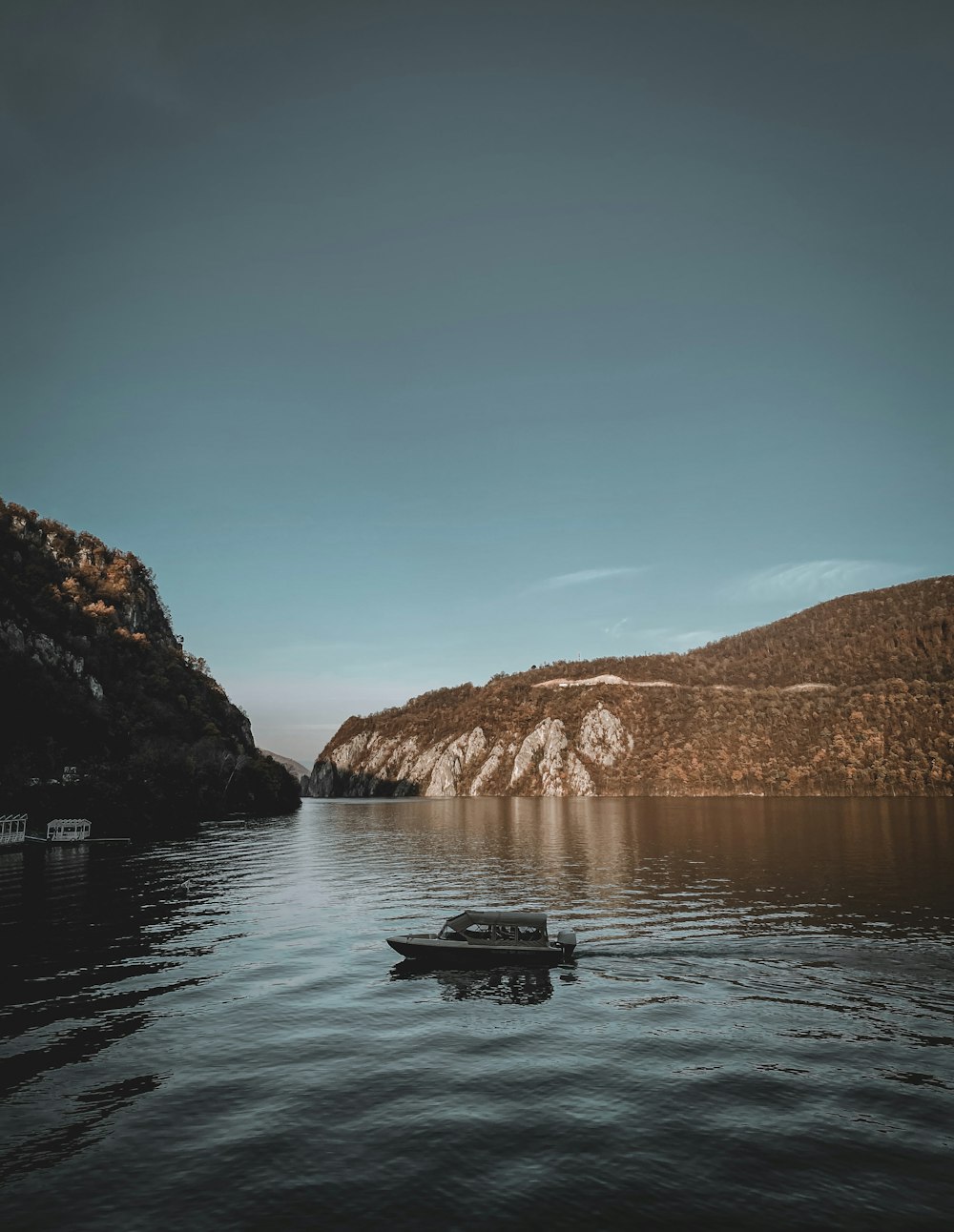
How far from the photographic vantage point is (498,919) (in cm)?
4103

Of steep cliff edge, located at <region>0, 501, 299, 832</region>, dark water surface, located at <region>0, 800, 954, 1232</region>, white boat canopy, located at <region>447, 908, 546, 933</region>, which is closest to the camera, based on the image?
dark water surface, located at <region>0, 800, 954, 1232</region>

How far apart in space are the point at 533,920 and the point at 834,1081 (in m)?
18.5

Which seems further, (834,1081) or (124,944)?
(124,944)

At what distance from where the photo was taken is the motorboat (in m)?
39.4

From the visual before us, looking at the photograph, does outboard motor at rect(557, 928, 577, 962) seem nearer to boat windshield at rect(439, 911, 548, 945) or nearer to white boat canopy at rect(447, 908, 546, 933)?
boat windshield at rect(439, 911, 548, 945)

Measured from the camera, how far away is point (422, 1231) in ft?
55.3

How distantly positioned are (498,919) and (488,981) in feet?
11.8

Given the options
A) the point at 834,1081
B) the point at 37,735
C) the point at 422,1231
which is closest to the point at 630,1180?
the point at 422,1231

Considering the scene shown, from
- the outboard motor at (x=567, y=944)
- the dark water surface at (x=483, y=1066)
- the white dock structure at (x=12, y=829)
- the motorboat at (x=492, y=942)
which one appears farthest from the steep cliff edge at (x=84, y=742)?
the outboard motor at (x=567, y=944)

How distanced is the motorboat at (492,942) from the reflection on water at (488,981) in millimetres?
523

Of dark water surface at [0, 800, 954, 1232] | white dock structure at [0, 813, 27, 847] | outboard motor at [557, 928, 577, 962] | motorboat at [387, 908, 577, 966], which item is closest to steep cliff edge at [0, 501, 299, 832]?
white dock structure at [0, 813, 27, 847]

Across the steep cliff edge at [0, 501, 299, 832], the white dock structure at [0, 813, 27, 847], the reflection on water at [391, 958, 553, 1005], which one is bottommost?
the reflection on water at [391, 958, 553, 1005]

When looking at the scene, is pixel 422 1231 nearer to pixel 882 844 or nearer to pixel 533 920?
pixel 533 920

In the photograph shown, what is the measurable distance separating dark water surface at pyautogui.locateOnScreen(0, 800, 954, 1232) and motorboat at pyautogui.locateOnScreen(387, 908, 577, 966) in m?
0.94
